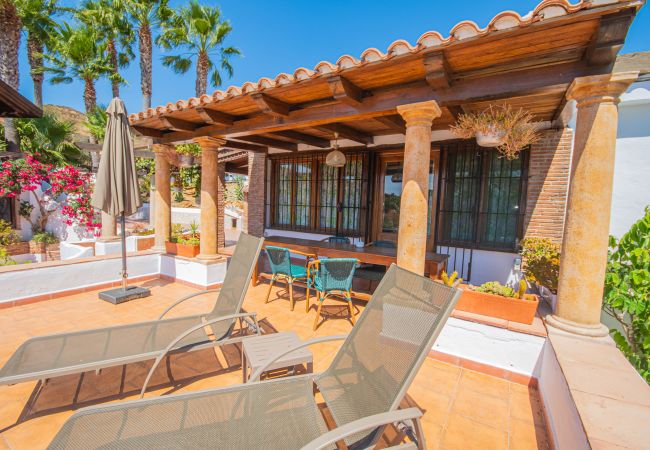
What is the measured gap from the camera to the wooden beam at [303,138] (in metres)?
5.47

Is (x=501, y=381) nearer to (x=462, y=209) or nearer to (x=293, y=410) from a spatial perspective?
(x=293, y=410)

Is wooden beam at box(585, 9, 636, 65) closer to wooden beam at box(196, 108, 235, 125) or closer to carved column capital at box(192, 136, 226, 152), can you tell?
wooden beam at box(196, 108, 235, 125)

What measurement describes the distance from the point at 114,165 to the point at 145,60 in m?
12.3

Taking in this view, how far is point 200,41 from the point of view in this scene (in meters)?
13.4

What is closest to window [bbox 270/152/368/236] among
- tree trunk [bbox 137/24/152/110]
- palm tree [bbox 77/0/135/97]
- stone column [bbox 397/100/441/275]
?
stone column [bbox 397/100/441/275]

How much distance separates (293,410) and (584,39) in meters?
3.14

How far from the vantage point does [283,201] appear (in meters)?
7.77

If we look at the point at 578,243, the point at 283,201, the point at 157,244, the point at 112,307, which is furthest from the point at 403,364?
the point at 283,201

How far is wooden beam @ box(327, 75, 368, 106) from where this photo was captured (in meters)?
2.98

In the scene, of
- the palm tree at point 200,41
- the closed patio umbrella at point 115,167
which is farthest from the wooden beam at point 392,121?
the palm tree at point 200,41

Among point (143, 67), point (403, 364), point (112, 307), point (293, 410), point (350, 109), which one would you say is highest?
point (143, 67)

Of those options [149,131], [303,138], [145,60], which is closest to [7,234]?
[149,131]

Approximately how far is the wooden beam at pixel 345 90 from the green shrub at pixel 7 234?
9815 mm

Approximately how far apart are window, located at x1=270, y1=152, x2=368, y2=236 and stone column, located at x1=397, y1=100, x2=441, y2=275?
10.2ft
